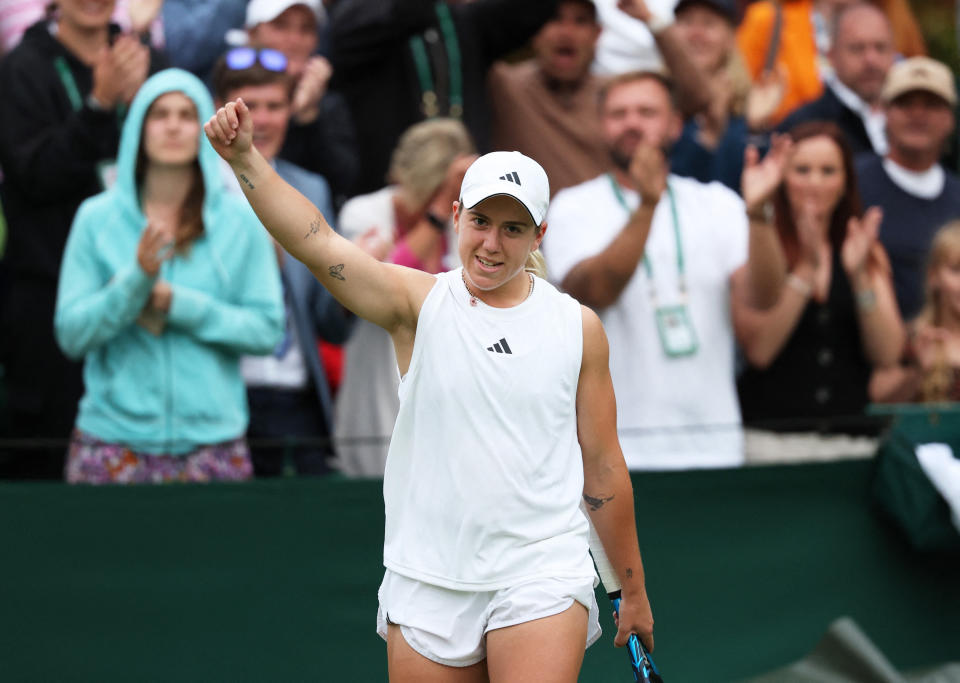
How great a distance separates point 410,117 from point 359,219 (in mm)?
681

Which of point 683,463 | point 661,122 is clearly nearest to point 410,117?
point 661,122

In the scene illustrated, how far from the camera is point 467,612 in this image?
3.60m

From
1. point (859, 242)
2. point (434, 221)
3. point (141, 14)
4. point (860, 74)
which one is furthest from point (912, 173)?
point (141, 14)

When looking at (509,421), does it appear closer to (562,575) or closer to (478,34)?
(562,575)

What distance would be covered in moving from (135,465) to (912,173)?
4.09m

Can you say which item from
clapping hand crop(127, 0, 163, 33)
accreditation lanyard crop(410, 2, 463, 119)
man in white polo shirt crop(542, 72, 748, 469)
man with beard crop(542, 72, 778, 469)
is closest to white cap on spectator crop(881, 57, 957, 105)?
man with beard crop(542, 72, 778, 469)

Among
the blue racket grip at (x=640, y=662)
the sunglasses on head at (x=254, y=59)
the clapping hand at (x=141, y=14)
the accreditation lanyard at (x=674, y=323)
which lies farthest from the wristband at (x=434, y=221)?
the blue racket grip at (x=640, y=662)

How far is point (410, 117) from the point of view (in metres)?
6.61

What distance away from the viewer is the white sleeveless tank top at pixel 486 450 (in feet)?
11.8

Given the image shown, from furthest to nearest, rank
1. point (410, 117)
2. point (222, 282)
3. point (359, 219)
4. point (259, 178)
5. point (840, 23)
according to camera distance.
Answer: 1. point (840, 23)
2. point (410, 117)
3. point (359, 219)
4. point (222, 282)
5. point (259, 178)

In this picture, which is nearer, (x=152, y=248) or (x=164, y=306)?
(x=152, y=248)

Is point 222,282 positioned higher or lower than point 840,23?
lower

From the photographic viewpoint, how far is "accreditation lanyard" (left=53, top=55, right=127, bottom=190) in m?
6.02

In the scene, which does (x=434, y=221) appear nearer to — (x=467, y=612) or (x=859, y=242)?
(x=859, y=242)
